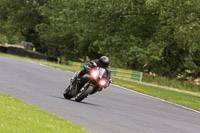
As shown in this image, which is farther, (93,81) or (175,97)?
(175,97)

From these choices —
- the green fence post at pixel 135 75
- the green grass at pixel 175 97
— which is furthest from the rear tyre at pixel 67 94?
the green fence post at pixel 135 75

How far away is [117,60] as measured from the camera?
38656 millimetres

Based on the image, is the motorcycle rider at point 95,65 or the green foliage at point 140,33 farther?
the green foliage at point 140,33

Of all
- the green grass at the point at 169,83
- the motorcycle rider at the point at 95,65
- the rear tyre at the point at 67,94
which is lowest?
the green grass at the point at 169,83

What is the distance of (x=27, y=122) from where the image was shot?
22.0ft

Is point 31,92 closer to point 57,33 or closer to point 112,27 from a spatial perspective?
point 112,27

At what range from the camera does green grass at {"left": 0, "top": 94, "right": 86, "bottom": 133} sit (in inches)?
241

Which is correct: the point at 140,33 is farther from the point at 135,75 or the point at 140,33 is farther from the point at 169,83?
the point at 169,83

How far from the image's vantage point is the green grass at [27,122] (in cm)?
611

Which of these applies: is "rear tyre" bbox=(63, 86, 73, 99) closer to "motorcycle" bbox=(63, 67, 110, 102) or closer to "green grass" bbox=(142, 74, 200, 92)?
"motorcycle" bbox=(63, 67, 110, 102)

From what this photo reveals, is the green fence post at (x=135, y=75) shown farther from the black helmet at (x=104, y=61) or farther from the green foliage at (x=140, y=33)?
the black helmet at (x=104, y=61)

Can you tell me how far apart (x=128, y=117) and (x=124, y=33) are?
27113 millimetres

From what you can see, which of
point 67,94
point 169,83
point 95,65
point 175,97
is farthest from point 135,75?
point 95,65

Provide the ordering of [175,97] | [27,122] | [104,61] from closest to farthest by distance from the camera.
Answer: [27,122], [104,61], [175,97]
